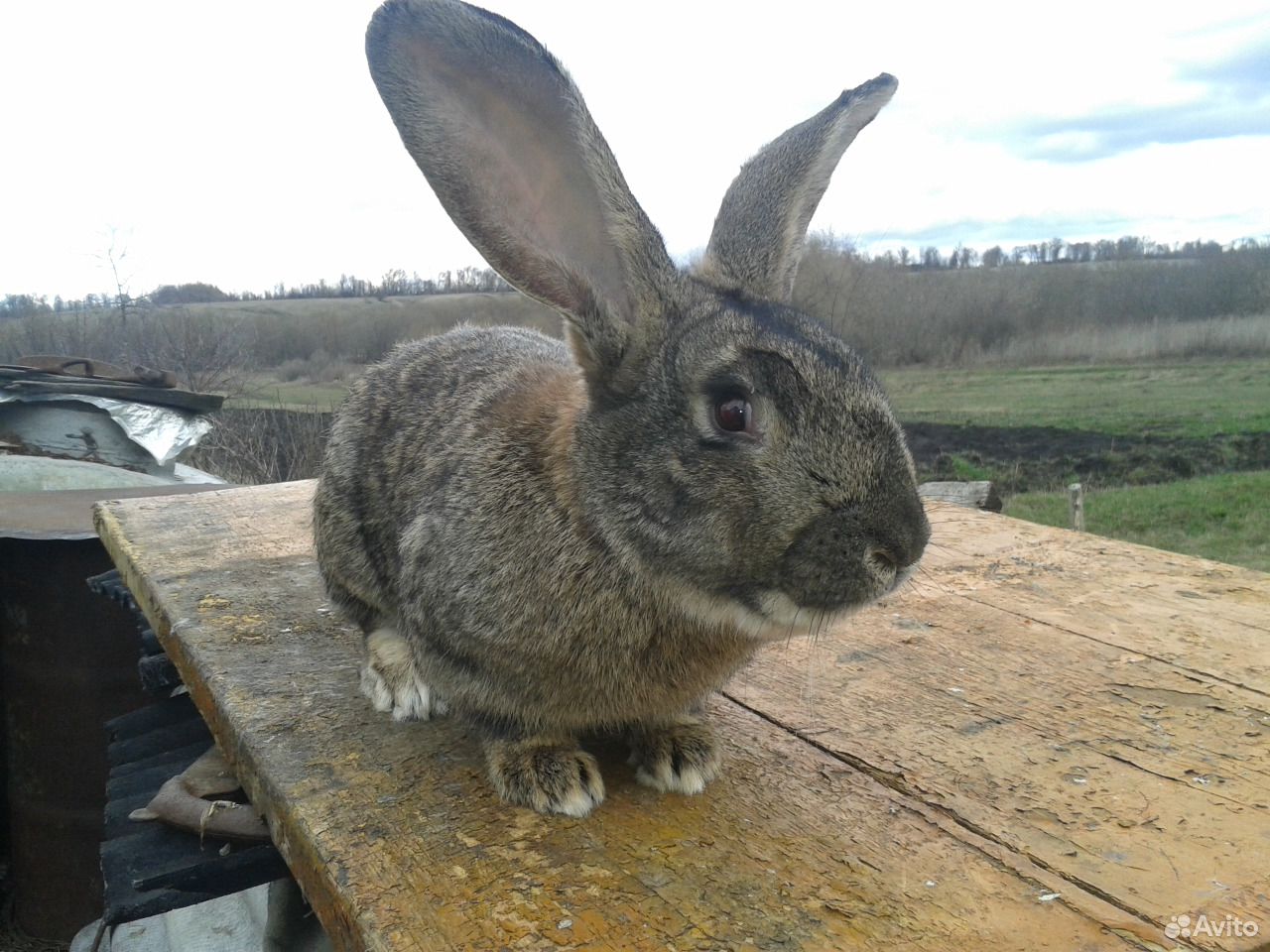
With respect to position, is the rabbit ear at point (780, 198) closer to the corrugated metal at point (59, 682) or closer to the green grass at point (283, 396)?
the corrugated metal at point (59, 682)

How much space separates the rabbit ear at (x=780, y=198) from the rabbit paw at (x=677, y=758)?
2.94 ft

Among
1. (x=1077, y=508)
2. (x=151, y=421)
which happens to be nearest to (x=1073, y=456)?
(x=1077, y=508)

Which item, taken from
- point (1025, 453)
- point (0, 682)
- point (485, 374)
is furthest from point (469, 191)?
point (1025, 453)

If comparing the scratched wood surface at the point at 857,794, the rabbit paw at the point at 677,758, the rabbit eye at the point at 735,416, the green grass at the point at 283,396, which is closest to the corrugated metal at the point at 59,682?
the green grass at the point at 283,396

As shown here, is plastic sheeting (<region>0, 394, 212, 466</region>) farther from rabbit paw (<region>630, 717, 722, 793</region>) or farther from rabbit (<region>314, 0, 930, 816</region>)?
rabbit paw (<region>630, 717, 722, 793</region>)

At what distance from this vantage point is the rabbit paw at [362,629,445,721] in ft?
6.72

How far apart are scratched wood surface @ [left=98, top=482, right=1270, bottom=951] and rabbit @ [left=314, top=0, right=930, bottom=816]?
6.0 inches

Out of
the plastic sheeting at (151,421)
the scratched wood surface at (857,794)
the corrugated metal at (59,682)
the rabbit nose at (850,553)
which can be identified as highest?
the rabbit nose at (850,553)

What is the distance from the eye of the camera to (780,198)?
6.80 ft

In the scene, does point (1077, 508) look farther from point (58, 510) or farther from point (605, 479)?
point (58, 510)

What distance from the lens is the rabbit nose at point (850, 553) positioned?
61.2 inches

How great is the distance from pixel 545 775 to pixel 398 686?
1.68 feet

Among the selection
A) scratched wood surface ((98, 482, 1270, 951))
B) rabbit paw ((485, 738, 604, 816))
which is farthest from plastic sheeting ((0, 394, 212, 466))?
rabbit paw ((485, 738, 604, 816))

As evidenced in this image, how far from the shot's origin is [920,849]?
5.04ft
